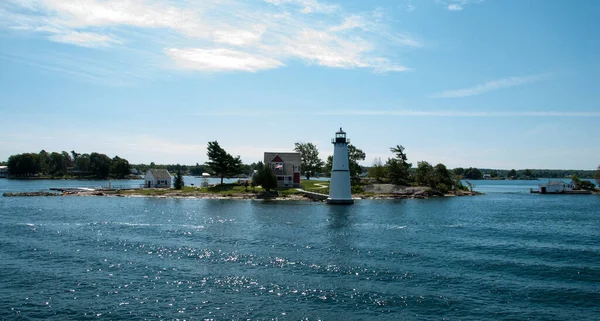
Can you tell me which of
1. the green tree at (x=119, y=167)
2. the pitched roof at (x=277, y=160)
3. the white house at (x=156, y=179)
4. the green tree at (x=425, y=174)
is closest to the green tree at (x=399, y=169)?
the green tree at (x=425, y=174)

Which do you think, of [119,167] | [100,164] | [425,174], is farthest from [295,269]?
[100,164]

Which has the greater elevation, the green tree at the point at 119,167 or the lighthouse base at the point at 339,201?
the green tree at the point at 119,167

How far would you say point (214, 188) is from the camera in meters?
92.8

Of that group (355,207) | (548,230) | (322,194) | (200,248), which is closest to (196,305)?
(200,248)

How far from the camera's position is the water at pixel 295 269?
21.1m

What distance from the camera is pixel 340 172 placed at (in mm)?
70938

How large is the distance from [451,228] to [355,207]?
2295cm

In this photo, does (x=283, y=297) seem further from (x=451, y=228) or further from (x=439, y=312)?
(x=451, y=228)

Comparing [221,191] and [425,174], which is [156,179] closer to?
[221,191]

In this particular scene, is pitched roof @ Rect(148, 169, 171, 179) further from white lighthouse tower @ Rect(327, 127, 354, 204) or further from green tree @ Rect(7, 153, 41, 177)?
green tree @ Rect(7, 153, 41, 177)

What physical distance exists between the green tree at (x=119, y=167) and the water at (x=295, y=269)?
138115 mm

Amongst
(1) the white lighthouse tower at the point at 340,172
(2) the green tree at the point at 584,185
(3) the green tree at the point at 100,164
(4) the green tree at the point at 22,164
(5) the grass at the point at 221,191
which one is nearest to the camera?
(1) the white lighthouse tower at the point at 340,172

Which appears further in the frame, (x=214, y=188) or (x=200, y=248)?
(x=214, y=188)

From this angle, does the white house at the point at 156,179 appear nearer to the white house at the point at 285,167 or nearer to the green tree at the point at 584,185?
the white house at the point at 285,167
